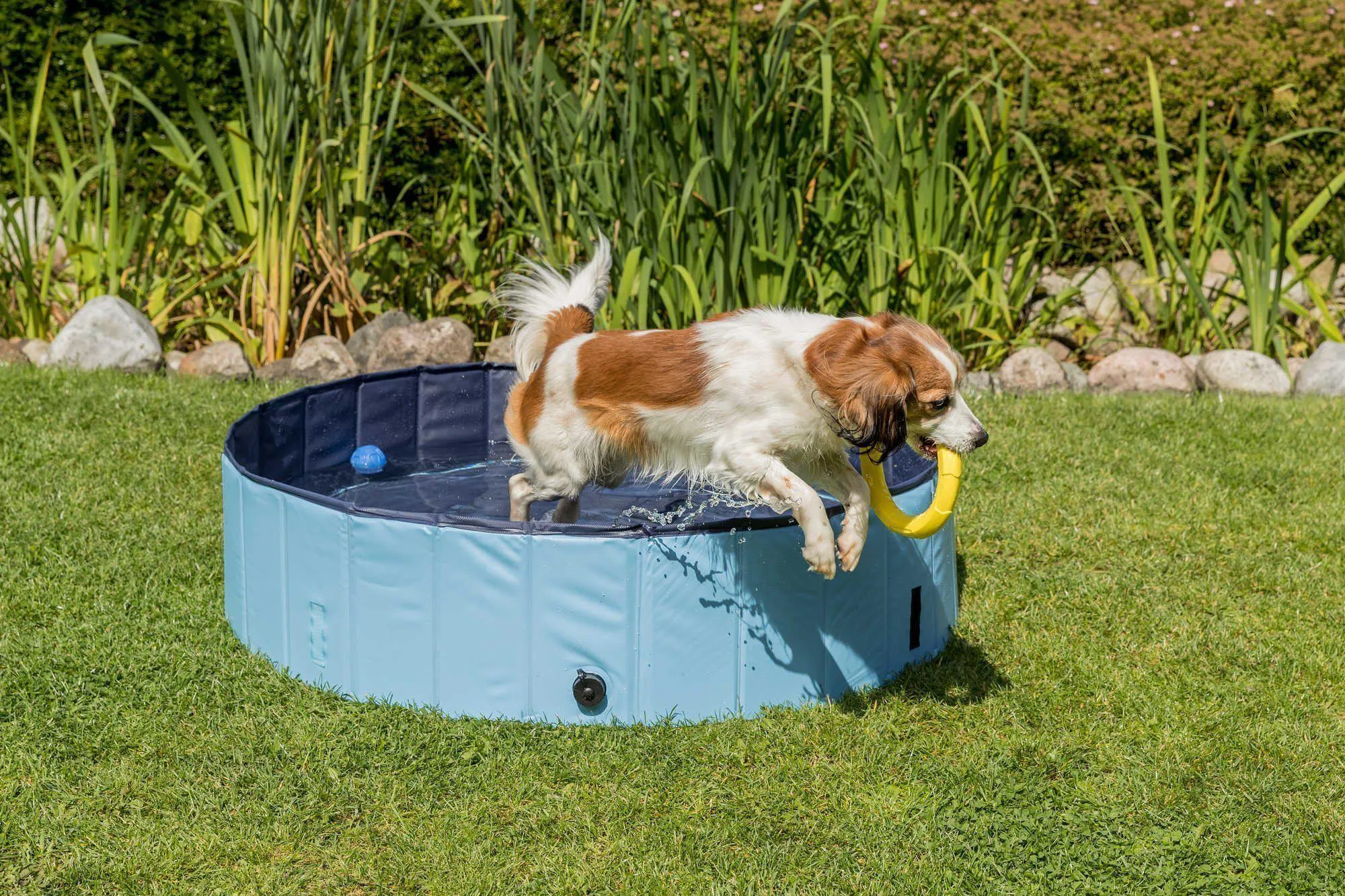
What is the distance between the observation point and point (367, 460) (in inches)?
240

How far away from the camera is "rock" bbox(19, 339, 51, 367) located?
7.57 m

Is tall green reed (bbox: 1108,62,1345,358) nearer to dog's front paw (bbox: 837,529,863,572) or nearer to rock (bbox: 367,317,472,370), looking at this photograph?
rock (bbox: 367,317,472,370)

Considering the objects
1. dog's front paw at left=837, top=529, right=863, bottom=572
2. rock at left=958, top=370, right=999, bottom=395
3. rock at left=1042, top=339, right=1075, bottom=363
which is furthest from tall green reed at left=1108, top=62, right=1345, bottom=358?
dog's front paw at left=837, top=529, right=863, bottom=572

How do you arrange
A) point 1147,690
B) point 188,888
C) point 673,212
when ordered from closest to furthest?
point 188,888 → point 1147,690 → point 673,212

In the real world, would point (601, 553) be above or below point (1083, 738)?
above

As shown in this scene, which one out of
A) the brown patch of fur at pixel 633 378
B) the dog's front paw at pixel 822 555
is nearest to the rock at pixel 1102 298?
the brown patch of fur at pixel 633 378

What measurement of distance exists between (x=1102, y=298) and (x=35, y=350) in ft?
20.1

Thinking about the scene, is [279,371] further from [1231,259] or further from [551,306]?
[1231,259]

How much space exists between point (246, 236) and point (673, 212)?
2491 millimetres

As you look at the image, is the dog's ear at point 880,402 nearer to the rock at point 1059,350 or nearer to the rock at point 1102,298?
the rock at point 1059,350

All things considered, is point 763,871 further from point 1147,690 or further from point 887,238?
point 887,238

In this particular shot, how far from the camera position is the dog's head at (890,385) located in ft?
11.9

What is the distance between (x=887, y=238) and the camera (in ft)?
23.5

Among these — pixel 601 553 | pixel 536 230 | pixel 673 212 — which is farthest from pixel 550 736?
pixel 536 230
